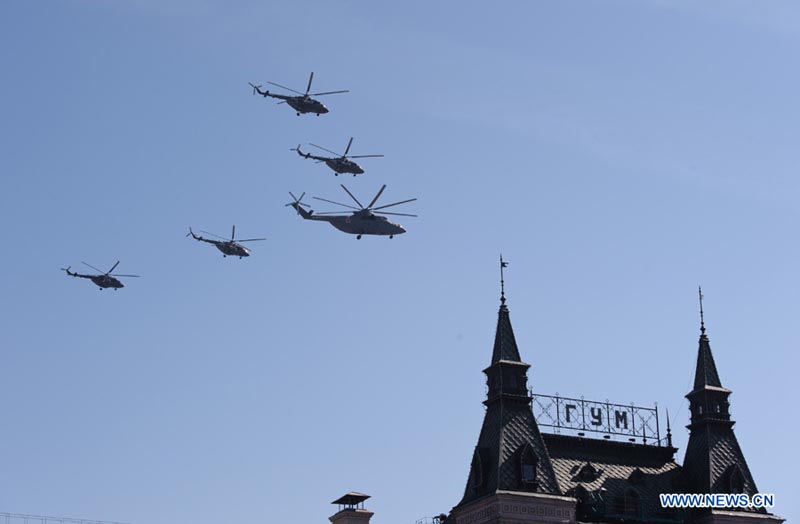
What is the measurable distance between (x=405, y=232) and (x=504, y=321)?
42.8ft

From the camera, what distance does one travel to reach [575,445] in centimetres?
14250

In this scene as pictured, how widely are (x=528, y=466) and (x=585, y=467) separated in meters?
8.37

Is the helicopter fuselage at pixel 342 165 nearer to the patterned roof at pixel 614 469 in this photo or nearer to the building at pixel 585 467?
the building at pixel 585 467

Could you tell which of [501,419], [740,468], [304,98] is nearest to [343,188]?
[304,98]

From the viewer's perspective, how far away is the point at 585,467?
459 ft

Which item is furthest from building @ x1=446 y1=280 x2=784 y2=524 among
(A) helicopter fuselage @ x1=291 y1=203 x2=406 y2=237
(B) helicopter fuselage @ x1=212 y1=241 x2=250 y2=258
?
(B) helicopter fuselage @ x1=212 y1=241 x2=250 y2=258

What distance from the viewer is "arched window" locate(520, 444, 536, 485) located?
133 meters

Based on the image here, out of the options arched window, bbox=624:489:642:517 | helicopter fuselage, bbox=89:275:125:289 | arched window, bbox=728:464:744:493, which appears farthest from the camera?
helicopter fuselage, bbox=89:275:125:289

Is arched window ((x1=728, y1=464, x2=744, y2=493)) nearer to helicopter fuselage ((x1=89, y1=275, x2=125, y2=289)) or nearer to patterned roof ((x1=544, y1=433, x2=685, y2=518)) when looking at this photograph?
patterned roof ((x1=544, y1=433, x2=685, y2=518))

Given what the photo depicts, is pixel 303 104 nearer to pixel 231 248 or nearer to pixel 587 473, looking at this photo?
pixel 231 248

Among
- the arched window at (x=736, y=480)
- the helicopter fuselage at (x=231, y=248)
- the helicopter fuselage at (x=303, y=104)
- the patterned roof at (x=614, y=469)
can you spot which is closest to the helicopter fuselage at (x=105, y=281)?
the helicopter fuselage at (x=231, y=248)

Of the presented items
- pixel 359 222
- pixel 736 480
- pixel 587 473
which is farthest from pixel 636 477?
pixel 359 222

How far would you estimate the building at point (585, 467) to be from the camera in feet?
433

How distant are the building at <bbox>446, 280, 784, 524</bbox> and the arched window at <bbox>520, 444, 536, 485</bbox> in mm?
84
